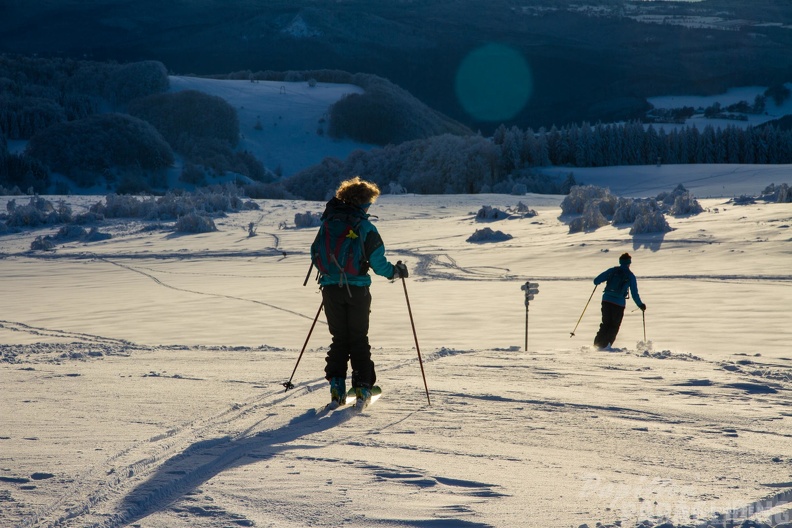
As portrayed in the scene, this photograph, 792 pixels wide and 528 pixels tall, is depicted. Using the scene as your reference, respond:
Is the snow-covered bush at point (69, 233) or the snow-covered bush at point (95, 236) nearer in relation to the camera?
the snow-covered bush at point (69, 233)

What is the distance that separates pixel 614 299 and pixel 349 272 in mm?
4553

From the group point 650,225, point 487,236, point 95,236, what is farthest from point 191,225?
point 650,225

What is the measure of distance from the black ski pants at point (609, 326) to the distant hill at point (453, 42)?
9208 cm

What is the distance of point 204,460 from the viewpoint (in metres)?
3.98

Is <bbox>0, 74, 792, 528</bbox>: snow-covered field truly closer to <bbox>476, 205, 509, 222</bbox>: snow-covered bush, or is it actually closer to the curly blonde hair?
the curly blonde hair

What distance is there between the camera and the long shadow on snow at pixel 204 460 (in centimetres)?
342

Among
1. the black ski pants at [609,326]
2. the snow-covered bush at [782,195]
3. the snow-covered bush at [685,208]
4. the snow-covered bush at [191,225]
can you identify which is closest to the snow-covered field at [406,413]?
the black ski pants at [609,326]

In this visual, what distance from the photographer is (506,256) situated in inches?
670

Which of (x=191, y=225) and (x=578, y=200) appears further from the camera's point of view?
(x=578, y=200)

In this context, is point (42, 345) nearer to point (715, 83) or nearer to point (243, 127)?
point (243, 127)

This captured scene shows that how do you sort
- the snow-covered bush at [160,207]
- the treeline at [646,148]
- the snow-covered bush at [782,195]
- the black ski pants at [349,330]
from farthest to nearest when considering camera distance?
the treeline at [646,148], the snow-covered bush at [160,207], the snow-covered bush at [782,195], the black ski pants at [349,330]

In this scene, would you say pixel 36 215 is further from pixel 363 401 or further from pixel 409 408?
pixel 409 408

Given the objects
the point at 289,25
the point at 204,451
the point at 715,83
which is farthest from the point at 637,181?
the point at 289,25

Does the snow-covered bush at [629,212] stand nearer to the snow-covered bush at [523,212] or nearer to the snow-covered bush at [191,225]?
the snow-covered bush at [523,212]
